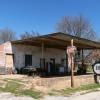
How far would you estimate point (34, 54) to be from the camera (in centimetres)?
3114

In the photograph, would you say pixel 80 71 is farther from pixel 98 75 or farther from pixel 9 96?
pixel 9 96

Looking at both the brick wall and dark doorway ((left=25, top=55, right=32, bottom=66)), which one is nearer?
the brick wall

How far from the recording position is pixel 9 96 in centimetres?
1355

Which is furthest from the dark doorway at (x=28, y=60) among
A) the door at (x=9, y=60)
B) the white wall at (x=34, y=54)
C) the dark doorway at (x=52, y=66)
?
the dark doorway at (x=52, y=66)

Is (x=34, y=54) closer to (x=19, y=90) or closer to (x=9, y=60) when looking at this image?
(x=9, y=60)

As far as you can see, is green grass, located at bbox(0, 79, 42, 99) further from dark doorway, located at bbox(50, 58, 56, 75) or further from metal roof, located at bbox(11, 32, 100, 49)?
dark doorway, located at bbox(50, 58, 56, 75)

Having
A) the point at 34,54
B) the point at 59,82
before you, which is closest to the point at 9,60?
the point at 34,54

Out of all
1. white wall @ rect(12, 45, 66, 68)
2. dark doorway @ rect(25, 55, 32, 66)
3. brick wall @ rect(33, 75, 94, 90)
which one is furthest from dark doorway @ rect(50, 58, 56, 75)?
brick wall @ rect(33, 75, 94, 90)

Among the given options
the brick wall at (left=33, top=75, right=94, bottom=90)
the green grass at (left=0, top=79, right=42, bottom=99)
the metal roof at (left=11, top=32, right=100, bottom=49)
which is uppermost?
the metal roof at (left=11, top=32, right=100, bottom=49)

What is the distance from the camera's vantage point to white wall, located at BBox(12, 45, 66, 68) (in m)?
29.1

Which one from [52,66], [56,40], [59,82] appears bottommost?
[59,82]

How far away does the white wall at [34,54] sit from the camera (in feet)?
95.5

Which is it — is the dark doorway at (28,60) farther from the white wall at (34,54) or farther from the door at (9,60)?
the door at (9,60)

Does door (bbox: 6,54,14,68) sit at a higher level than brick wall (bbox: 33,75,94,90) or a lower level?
higher
